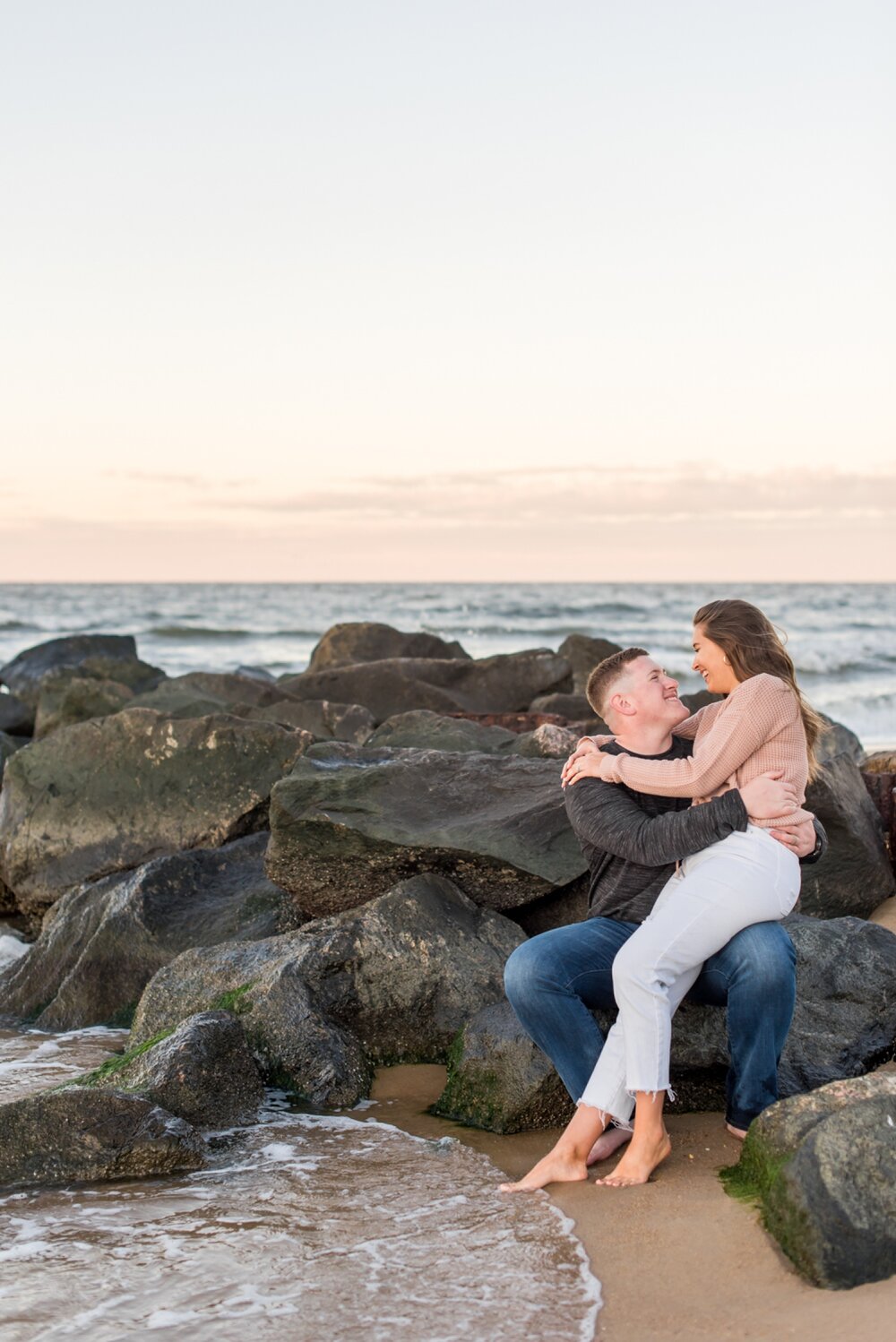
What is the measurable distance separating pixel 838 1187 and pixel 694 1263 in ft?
1.50

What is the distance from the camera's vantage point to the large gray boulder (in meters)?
4.60

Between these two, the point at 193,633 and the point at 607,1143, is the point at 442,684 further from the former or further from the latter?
the point at 193,633

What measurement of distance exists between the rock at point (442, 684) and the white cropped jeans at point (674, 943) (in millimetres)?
8513

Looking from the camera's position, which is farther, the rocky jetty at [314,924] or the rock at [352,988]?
the rock at [352,988]

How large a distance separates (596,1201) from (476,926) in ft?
5.79

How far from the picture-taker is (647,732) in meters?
4.51

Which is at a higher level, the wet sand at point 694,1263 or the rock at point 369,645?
the rock at point 369,645

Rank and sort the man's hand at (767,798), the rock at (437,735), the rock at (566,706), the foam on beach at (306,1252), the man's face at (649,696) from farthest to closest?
the rock at (566,706) < the rock at (437,735) < the man's face at (649,696) < the man's hand at (767,798) < the foam on beach at (306,1252)

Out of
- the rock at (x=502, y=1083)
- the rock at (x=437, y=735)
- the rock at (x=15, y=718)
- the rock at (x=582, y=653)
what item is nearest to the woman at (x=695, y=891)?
the rock at (x=502, y=1083)

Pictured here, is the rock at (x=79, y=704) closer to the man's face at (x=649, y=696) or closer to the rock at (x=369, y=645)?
the rock at (x=369, y=645)

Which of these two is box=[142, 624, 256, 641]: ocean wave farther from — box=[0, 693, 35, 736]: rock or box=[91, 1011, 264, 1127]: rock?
box=[91, 1011, 264, 1127]: rock

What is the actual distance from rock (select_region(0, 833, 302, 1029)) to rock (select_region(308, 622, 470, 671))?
33.6 ft

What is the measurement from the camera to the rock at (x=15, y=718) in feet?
51.2

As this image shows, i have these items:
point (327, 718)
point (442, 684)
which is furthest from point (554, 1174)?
point (442, 684)
